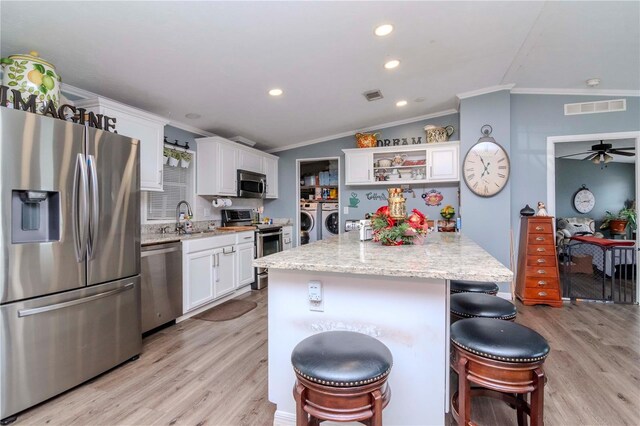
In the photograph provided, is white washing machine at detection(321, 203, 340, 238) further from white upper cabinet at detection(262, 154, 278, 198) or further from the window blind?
the window blind

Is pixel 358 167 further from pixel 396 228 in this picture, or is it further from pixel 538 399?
pixel 538 399

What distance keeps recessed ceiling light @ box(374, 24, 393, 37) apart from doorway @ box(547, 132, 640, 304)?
3095 mm

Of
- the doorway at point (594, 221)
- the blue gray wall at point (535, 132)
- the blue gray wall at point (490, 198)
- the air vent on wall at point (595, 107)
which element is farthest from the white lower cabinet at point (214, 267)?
the air vent on wall at point (595, 107)

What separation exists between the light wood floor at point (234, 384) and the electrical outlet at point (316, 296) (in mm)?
753

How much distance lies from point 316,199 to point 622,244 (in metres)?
4.67

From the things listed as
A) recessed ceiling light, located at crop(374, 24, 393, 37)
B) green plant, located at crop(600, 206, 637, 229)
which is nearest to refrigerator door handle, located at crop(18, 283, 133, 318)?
recessed ceiling light, located at crop(374, 24, 393, 37)

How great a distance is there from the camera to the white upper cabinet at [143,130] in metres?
2.64

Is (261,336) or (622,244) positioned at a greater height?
(622,244)

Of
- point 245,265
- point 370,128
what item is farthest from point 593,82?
point 245,265

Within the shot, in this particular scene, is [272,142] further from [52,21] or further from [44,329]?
[44,329]

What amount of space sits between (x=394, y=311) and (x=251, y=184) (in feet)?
12.1

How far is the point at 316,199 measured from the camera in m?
5.88

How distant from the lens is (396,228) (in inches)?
78.3

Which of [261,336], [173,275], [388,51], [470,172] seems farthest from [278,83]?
[470,172]
